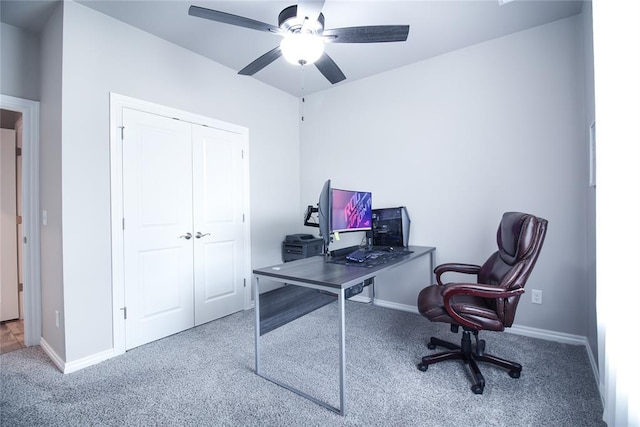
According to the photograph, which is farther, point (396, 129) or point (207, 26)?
point (396, 129)

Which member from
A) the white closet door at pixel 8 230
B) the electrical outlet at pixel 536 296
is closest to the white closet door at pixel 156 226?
the white closet door at pixel 8 230

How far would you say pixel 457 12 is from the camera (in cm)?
238

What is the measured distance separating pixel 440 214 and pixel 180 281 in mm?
2711

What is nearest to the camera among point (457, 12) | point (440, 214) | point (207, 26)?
point (457, 12)

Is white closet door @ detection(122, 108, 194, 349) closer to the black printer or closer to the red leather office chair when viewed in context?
the black printer

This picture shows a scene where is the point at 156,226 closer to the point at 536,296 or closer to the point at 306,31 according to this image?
the point at 306,31

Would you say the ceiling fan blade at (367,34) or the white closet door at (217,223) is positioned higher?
the ceiling fan blade at (367,34)

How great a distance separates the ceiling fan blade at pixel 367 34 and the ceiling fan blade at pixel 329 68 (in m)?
0.16

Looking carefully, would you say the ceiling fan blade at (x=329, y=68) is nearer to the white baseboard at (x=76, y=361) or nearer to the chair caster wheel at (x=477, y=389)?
the chair caster wheel at (x=477, y=389)

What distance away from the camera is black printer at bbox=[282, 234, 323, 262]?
144 inches

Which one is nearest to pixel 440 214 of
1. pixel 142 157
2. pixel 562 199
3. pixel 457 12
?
pixel 562 199

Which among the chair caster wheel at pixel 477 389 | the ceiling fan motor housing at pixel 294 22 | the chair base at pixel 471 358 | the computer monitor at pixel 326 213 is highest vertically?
the ceiling fan motor housing at pixel 294 22

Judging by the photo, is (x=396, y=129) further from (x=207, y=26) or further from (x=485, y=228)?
(x=207, y=26)

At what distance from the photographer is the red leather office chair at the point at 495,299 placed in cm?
181
